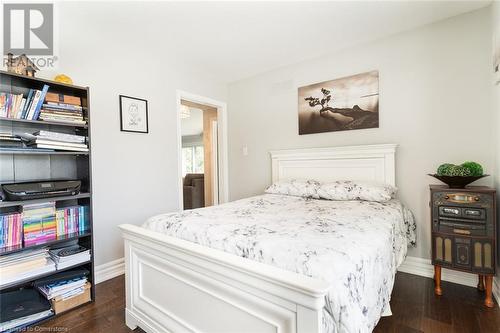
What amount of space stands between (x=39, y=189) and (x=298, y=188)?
2.29 m

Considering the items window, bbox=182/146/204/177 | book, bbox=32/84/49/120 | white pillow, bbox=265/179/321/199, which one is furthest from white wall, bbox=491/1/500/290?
window, bbox=182/146/204/177

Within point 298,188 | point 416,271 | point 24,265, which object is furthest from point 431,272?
point 24,265

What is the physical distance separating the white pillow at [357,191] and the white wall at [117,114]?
188cm

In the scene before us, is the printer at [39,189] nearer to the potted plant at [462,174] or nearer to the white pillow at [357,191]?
the white pillow at [357,191]

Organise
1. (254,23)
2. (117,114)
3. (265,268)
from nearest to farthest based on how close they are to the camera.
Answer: (265,268), (254,23), (117,114)

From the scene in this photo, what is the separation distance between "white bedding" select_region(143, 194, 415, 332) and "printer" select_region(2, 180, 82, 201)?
2.48 ft

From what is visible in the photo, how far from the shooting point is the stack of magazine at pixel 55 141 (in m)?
1.78

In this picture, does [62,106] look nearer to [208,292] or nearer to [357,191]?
[208,292]

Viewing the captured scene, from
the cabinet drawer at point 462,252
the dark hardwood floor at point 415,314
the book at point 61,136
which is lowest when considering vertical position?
the dark hardwood floor at point 415,314

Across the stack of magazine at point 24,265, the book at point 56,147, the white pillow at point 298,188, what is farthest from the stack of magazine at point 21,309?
the white pillow at point 298,188

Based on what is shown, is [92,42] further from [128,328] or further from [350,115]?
[350,115]

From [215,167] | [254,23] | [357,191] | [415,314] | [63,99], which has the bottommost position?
[415,314]

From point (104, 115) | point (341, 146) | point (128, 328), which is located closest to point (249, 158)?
point (341, 146)

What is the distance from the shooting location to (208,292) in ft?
4.13
